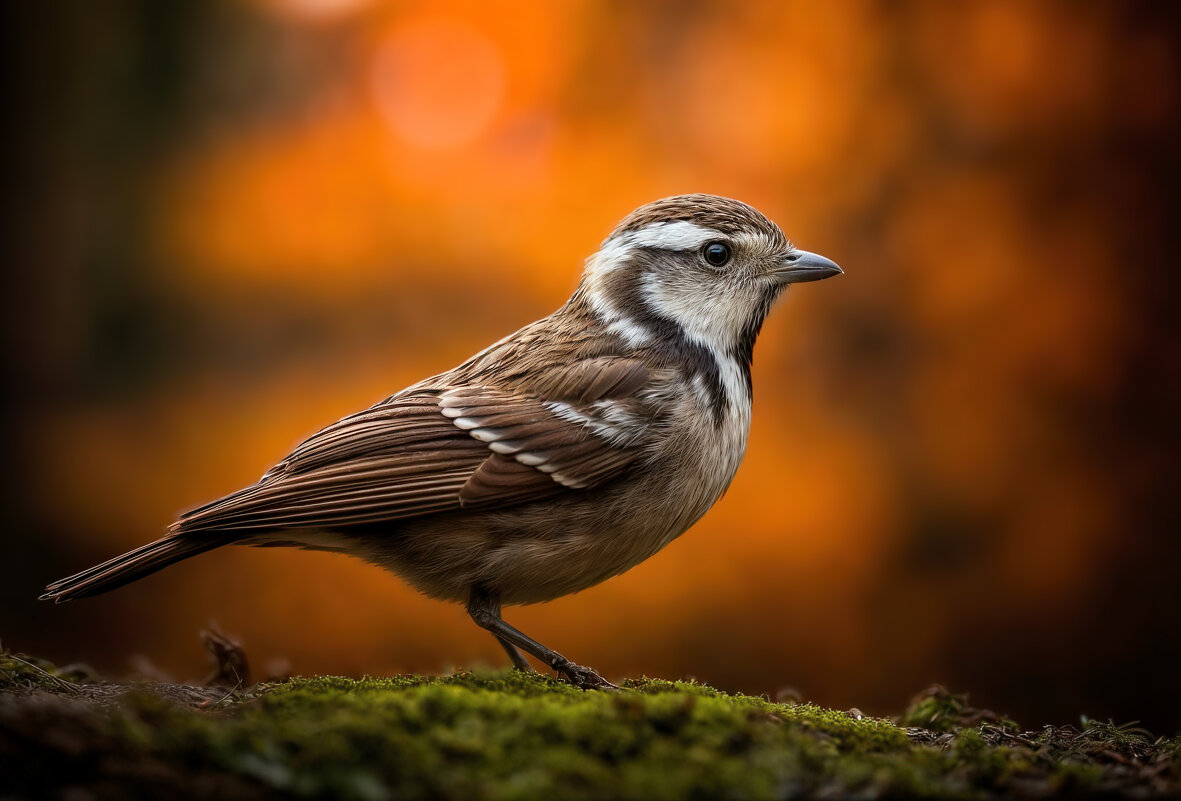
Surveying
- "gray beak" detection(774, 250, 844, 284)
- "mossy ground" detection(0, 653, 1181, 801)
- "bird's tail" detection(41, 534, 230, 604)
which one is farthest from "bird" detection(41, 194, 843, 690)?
"mossy ground" detection(0, 653, 1181, 801)

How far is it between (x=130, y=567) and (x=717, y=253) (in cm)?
298

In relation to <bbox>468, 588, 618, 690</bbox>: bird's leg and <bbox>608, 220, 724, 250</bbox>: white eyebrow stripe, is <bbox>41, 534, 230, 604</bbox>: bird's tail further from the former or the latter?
<bbox>608, 220, 724, 250</bbox>: white eyebrow stripe

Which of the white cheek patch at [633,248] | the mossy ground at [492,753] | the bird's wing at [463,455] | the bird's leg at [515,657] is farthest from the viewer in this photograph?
the white cheek patch at [633,248]

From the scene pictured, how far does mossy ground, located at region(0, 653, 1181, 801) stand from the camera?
2.38 metres

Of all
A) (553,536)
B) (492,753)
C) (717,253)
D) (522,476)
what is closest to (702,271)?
(717,253)

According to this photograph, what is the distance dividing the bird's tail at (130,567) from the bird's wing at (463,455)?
0.09 meters

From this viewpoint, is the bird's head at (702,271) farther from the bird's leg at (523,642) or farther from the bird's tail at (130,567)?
the bird's tail at (130,567)

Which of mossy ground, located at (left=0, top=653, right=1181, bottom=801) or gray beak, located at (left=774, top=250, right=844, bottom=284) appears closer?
mossy ground, located at (left=0, top=653, right=1181, bottom=801)

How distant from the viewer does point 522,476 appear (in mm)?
4008

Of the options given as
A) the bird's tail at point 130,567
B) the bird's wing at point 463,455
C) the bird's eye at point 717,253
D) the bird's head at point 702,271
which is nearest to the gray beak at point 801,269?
the bird's head at point 702,271

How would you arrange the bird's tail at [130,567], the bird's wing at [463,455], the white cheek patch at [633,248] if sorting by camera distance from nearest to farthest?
the bird's tail at [130,567]
the bird's wing at [463,455]
the white cheek patch at [633,248]

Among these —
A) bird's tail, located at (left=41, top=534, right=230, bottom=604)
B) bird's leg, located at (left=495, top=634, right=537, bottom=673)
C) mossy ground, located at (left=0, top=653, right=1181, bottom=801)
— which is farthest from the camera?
bird's leg, located at (left=495, top=634, right=537, bottom=673)

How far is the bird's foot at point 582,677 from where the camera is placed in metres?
3.96

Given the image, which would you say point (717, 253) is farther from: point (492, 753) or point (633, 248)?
point (492, 753)
